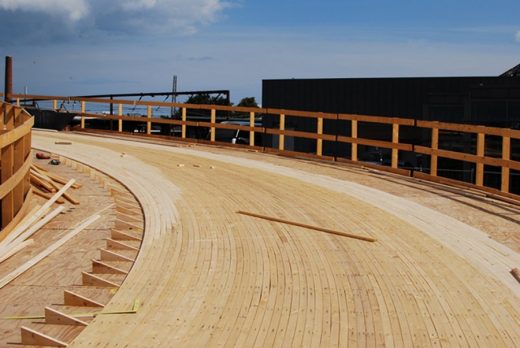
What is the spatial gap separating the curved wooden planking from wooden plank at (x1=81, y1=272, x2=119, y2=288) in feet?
0.67

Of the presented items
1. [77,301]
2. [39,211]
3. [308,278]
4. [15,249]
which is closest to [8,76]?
[39,211]

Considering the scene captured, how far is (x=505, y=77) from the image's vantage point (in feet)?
98.8

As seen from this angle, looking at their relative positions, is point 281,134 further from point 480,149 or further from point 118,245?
point 118,245

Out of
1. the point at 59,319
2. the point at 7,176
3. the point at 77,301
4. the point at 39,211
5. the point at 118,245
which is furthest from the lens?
the point at 39,211

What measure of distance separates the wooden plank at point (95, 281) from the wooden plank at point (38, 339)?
1.39 meters

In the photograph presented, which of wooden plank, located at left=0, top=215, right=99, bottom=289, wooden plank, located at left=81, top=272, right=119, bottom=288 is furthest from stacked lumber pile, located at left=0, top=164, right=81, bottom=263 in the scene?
wooden plank, located at left=81, top=272, right=119, bottom=288

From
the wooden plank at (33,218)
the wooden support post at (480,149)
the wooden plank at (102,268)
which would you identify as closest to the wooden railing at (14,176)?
the wooden plank at (33,218)

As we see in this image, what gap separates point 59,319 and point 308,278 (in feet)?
8.29

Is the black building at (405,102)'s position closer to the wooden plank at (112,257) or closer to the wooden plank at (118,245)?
the wooden plank at (118,245)

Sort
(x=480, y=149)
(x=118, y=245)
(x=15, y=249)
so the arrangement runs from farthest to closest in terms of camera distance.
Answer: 1. (x=480, y=149)
2. (x=15, y=249)
3. (x=118, y=245)

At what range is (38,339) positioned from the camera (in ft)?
16.6

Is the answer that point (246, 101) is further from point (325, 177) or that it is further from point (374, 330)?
point (374, 330)

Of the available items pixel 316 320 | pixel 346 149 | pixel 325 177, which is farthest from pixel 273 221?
pixel 346 149

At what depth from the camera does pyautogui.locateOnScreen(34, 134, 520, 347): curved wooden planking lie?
205 inches
